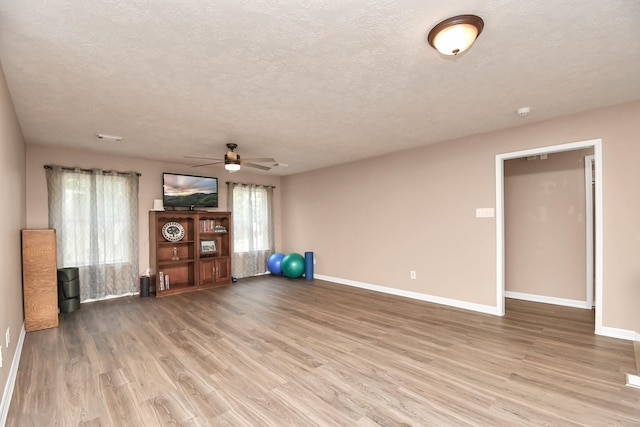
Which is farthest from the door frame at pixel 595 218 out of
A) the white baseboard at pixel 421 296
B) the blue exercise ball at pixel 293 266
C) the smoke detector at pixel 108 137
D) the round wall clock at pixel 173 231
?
the round wall clock at pixel 173 231

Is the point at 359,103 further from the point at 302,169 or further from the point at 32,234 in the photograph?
the point at 32,234

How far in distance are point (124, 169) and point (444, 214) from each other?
5571 mm

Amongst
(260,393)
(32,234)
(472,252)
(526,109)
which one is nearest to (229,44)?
(260,393)

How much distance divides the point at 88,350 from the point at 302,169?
481 cm

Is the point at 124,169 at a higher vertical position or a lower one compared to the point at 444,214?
higher

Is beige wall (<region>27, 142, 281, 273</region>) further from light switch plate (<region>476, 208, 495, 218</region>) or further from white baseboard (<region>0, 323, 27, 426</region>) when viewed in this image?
light switch plate (<region>476, 208, 495, 218</region>)

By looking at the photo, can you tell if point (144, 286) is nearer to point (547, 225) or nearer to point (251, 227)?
point (251, 227)

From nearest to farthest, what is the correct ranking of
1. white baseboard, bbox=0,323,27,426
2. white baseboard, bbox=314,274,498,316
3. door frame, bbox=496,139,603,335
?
white baseboard, bbox=0,323,27,426 → door frame, bbox=496,139,603,335 → white baseboard, bbox=314,274,498,316

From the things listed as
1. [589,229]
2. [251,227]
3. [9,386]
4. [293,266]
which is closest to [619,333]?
[589,229]

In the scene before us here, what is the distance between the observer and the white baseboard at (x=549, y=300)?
425 cm

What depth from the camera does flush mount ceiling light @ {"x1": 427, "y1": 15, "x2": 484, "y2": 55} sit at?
1729 millimetres

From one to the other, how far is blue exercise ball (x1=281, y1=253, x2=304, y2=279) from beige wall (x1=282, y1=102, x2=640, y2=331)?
0.43 metres

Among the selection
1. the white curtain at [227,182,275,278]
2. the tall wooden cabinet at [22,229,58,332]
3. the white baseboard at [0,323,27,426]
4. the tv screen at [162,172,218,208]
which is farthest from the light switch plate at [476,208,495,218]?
the tall wooden cabinet at [22,229,58,332]

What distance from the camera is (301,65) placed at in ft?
7.41
